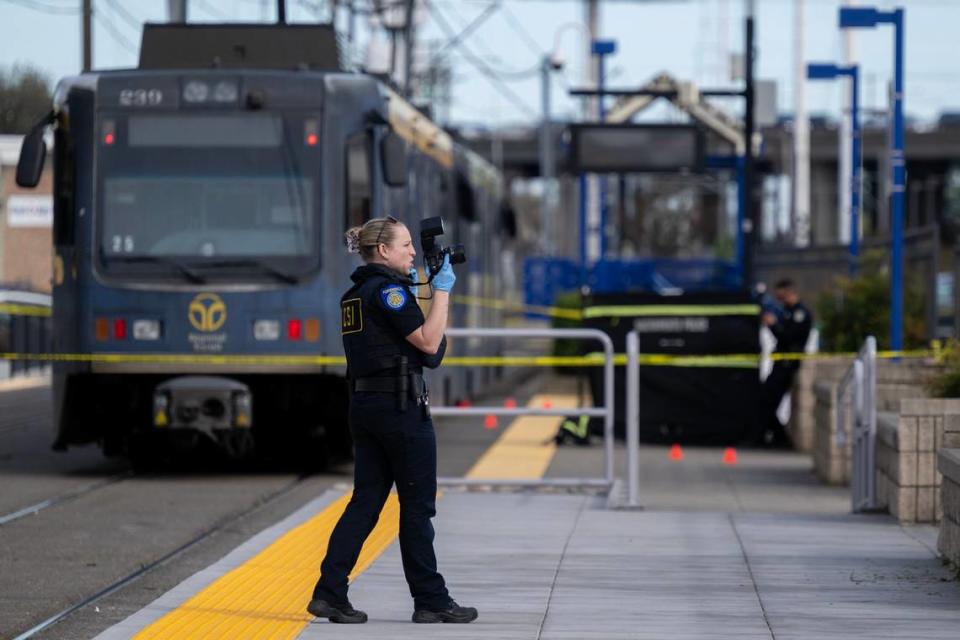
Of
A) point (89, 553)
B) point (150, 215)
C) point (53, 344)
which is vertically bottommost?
point (89, 553)

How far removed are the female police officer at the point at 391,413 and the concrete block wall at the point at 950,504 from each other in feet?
8.63

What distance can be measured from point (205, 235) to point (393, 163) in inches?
60.5

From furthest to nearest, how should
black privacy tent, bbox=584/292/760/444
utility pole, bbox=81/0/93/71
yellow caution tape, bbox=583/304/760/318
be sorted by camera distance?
utility pole, bbox=81/0/93/71 < yellow caution tape, bbox=583/304/760/318 < black privacy tent, bbox=584/292/760/444

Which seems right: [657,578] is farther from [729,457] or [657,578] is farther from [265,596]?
[729,457]

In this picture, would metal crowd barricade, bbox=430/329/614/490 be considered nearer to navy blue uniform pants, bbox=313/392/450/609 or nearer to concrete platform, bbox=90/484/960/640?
concrete platform, bbox=90/484/960/640

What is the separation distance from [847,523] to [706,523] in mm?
890

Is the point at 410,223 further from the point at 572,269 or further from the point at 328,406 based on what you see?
the point at 572,269

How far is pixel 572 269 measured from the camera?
42000 mm

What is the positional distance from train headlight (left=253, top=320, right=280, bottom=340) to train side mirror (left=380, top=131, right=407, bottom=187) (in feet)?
4.62

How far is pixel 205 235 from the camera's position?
14.8m

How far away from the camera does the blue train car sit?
1470 cm

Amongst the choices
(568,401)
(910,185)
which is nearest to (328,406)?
(568,401)

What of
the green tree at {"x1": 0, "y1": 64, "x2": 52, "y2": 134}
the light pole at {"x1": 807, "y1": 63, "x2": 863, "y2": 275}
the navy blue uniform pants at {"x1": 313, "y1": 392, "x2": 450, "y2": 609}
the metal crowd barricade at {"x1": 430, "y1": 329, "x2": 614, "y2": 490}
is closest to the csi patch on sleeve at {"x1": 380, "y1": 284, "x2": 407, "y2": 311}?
the navy blue uniform pants at {"x1": 313, "y1": 392, "x2": 450, "y2": 609}

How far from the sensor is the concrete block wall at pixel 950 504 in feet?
30.1
